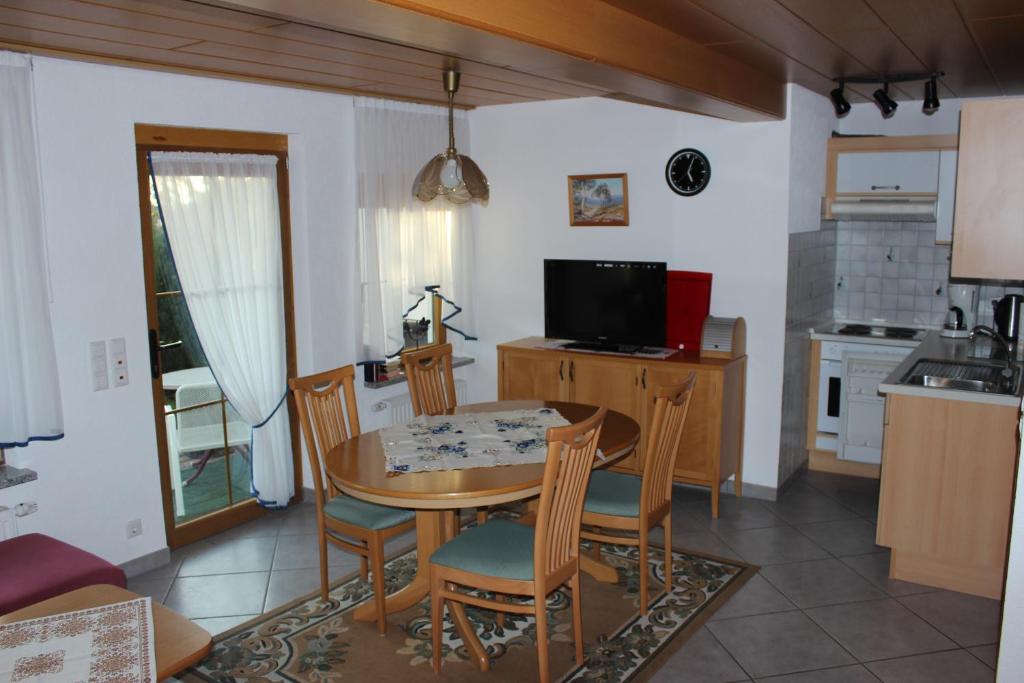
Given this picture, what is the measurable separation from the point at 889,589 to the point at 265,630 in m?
2.81

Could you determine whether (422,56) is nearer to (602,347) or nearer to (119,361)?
(119,361)

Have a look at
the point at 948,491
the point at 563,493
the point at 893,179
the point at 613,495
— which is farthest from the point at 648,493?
the point at 893,179

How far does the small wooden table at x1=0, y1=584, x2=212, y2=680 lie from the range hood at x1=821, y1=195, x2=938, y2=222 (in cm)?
460

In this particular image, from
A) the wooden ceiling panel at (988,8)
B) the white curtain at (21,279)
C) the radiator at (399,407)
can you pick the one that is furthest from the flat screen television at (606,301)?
the white curtain at (21,279)

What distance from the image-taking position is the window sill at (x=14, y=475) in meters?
3.45

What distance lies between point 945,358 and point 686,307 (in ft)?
4.73

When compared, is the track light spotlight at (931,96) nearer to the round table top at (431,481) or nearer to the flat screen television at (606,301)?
A: the flat screen television at (606,301)

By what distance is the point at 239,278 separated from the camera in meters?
4.57

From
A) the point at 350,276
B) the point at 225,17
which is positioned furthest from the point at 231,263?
the point at 225,17

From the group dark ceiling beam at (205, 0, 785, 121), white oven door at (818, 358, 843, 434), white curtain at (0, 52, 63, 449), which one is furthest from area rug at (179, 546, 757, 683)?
dark ceiling beam at (205, 0, 785, 121)

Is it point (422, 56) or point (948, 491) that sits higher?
point (422, 56)

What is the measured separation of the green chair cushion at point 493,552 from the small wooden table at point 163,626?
43.1 inches

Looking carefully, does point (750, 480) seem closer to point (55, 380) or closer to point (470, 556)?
point (470, 556)

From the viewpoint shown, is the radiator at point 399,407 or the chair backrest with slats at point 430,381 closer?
the chair backrest with slats at point 430,381
